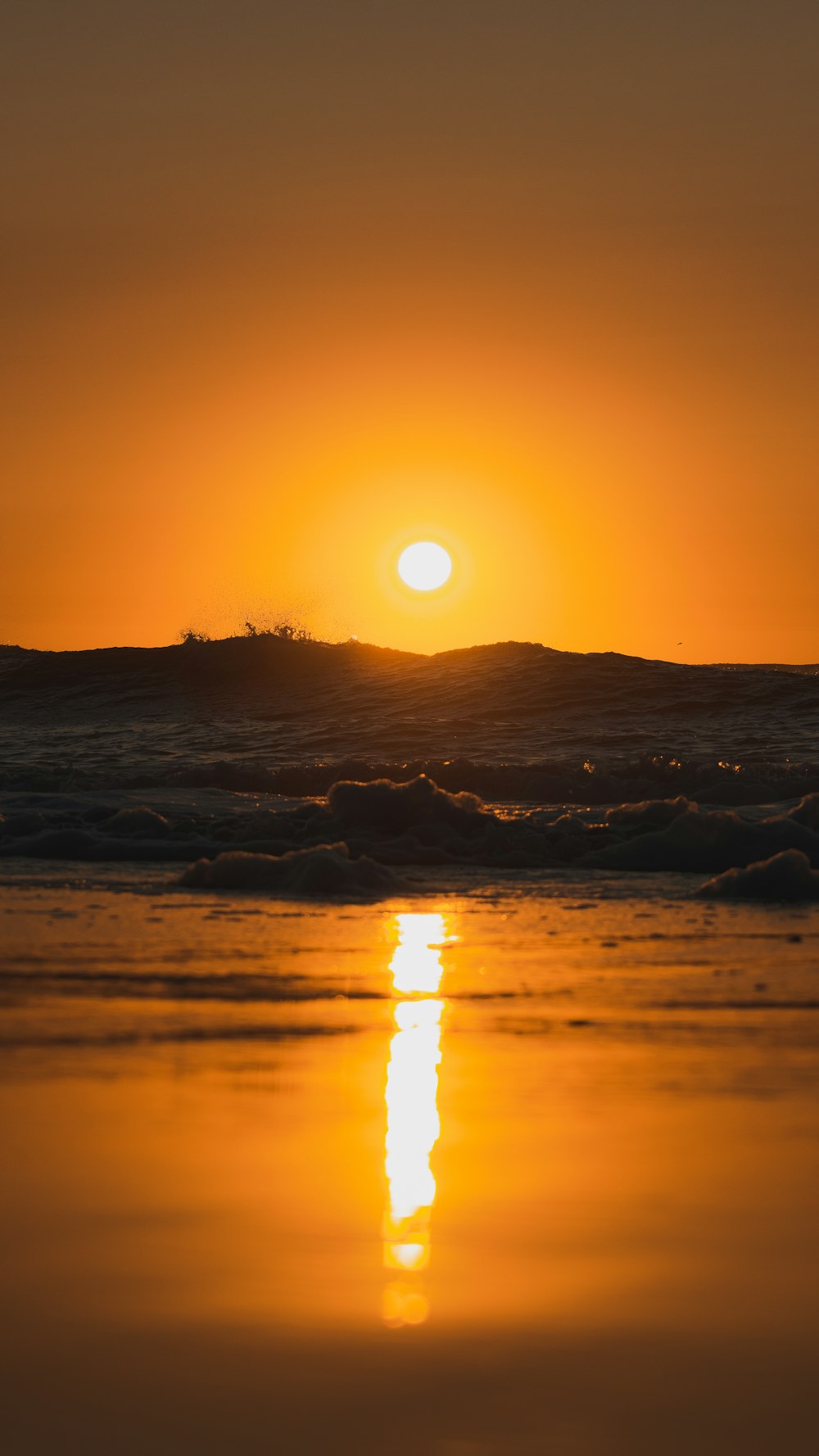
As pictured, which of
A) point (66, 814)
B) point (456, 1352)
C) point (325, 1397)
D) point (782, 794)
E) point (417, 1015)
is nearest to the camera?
point (325, 1397)

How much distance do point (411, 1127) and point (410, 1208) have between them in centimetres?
54

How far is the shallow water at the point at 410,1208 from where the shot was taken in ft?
6.27

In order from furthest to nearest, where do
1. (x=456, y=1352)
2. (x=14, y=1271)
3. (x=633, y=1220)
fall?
(x=633, y=1220) < (x=14, y=1271) < (x=456, y=1352)

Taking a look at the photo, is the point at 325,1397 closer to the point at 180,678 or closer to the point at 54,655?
the point at 180,678

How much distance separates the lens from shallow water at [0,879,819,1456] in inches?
75.2

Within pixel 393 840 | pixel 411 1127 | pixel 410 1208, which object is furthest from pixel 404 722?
pixel 410 1208

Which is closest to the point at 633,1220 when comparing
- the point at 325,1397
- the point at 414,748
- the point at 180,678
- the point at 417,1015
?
the point at 325,1397

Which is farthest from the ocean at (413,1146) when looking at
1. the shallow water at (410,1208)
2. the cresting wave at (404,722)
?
the cresting wave at (404,722)

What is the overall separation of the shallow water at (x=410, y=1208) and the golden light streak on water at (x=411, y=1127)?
1 cm

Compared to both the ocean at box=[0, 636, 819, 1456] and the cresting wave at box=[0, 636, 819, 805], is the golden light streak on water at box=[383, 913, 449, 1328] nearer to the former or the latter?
the ocean at box=[0, 636, 819, 1456]

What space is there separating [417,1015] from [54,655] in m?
29.3

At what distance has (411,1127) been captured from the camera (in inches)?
127

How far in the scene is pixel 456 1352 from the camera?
6.78 ft

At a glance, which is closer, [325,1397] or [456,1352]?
[325,1397]
